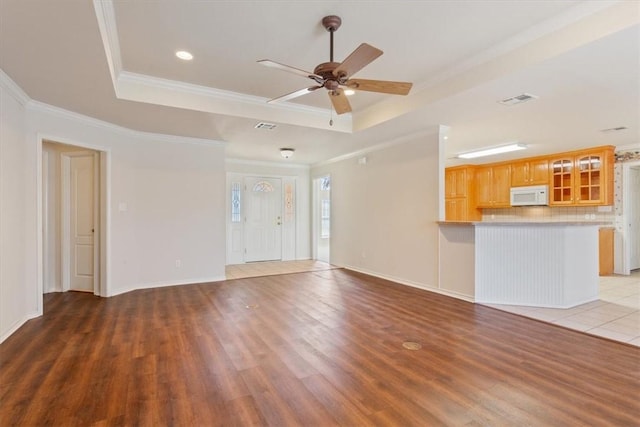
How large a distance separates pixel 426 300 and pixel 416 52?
10.1 ft

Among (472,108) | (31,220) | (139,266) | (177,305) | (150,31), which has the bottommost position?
(177,305)

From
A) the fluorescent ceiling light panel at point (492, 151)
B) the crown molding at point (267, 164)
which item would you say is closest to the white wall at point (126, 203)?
the crown molding at point (267, 164)

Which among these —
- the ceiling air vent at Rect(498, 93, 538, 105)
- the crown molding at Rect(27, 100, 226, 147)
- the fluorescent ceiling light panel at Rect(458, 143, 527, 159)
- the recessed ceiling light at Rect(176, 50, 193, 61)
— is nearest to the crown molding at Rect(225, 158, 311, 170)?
the crown molding at Rect(27, 100, 226, 147)

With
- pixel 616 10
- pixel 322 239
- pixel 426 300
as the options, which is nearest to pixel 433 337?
pixel 426 300

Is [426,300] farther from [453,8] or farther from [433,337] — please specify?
[453,8]

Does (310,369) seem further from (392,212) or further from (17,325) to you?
(392,212)

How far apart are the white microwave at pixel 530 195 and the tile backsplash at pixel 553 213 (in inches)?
14.8

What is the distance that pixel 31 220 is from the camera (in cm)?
365

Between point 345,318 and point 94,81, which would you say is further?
point 345,318

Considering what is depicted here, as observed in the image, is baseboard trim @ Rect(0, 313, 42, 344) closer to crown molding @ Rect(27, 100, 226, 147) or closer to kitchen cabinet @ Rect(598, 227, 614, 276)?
crown molding @ Rect(27, 100, 226, 147)

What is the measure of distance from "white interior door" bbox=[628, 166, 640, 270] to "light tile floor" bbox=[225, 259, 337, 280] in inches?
236

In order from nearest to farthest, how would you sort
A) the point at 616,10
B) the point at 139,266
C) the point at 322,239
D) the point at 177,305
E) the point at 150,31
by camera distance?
the point at 616,10, the point at 150,31, the point at 177,305, the point at 139,266, the point at 322,239

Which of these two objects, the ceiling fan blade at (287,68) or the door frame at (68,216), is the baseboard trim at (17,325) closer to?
the door frame at (68,216)

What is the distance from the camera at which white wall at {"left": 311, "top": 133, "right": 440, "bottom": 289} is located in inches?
194
